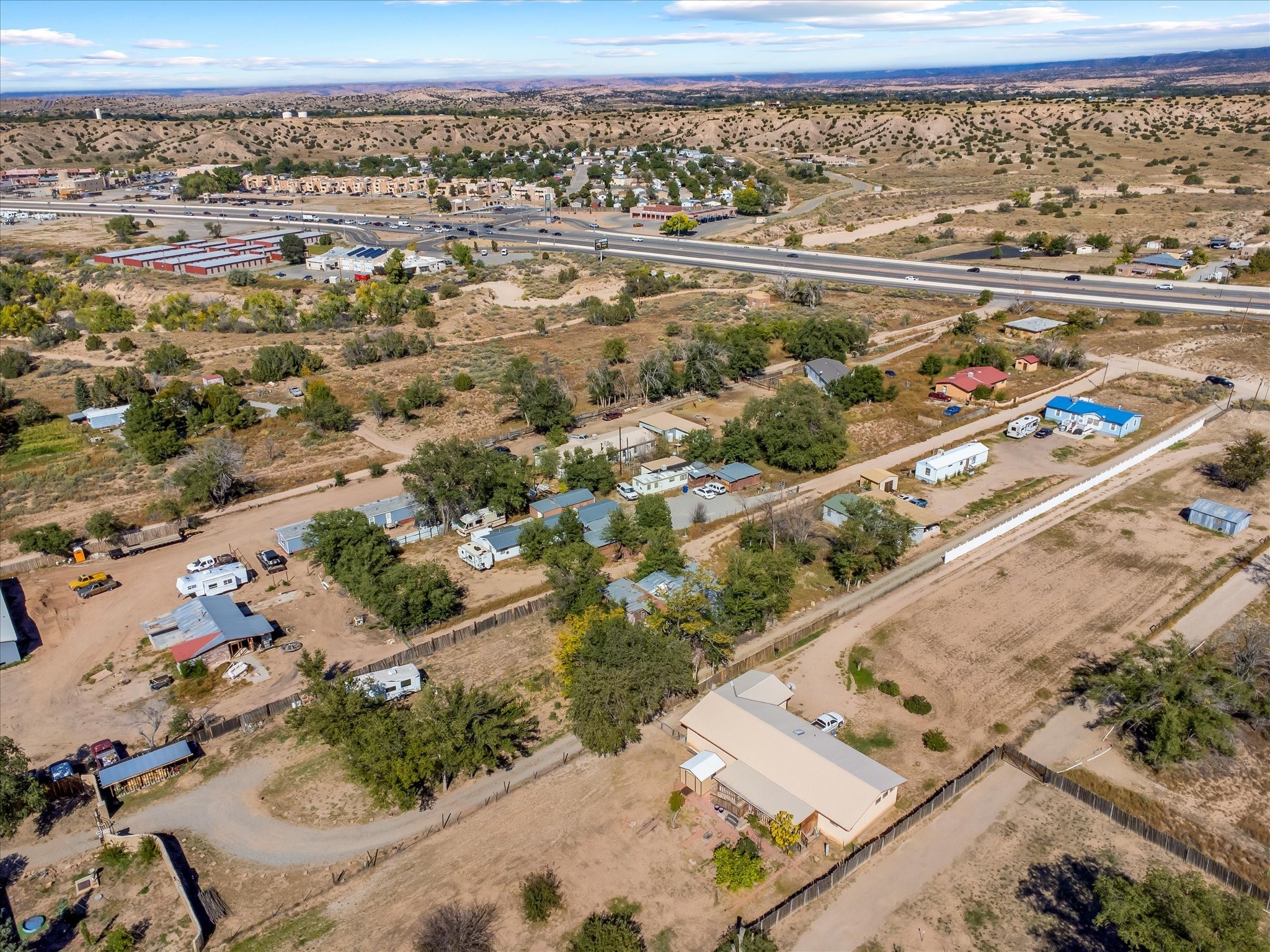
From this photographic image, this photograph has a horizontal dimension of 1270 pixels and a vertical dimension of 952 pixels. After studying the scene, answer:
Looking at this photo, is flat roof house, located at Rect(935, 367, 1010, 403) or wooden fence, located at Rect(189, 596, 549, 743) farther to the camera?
flat roof house, located at Rect(935, 367, 1010, 403)

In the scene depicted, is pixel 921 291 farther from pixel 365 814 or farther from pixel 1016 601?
pixel 365 814

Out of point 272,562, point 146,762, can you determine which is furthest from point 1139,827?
point 272,562

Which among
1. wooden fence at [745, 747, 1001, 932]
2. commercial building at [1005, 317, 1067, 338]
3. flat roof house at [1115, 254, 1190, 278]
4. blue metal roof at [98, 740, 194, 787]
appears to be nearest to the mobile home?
commercial building at [1005, 317, 1067, 338]

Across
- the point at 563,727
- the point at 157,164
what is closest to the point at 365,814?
the point at 563,727

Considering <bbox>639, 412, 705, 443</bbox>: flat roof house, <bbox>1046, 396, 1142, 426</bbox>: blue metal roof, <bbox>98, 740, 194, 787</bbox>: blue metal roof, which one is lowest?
<bbox>1046, 396, 1142, 426</bbox>: blue metal roof

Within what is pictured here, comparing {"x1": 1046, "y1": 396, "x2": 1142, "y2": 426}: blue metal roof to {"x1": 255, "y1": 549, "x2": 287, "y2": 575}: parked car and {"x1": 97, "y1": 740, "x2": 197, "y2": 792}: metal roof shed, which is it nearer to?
{"x1": 255, "y1": 549, "x2": 287, "y2": 575}: parked car

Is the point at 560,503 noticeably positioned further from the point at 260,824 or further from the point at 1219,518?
the point at 1219,518
